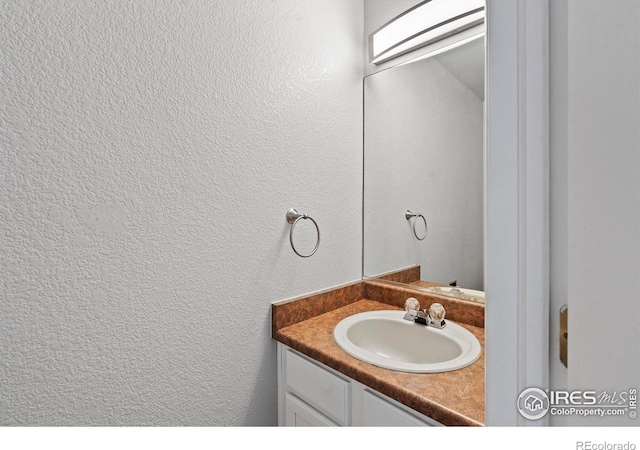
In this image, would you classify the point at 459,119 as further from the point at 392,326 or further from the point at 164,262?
the point at 164,262

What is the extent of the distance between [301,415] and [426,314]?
0.63 meters

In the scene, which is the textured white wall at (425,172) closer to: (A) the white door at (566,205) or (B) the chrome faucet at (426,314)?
(B) the chrome faucet at (426,314)

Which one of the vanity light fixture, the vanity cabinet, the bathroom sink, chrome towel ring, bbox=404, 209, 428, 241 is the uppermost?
the vanity light fixture

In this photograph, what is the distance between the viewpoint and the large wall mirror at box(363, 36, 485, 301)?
1280 mm

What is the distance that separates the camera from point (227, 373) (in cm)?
107

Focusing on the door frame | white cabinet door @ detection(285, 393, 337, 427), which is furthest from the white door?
white cabinet door @ detection(285, 393, 337, 427)

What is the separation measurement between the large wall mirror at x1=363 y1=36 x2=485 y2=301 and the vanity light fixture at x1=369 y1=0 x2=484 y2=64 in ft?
0.24

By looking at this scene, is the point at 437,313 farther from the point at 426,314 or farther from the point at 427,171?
the point at 427,171

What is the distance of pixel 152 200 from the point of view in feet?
2.94

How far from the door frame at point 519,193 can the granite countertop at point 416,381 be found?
1.13ft

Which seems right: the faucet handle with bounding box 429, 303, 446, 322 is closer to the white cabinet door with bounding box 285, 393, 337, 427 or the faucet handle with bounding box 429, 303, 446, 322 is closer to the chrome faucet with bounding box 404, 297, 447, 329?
the chrome faucet with bounding box 404, 297, 447, 329

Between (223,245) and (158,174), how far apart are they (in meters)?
0.30

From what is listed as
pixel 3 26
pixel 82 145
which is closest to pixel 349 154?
pixel 82 145

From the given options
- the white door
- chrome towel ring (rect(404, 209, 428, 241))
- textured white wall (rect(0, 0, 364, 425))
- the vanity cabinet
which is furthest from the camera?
chrome towel ring (rect(404, 209, 428, 241))
